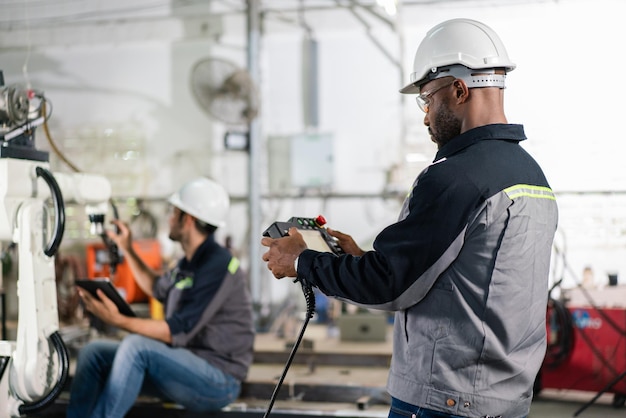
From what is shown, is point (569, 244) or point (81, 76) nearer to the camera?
point (569, 244)

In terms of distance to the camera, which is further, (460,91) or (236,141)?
(236,141)

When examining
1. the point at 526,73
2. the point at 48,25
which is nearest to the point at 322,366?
the point at 526,73

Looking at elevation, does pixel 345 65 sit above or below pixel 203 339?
above

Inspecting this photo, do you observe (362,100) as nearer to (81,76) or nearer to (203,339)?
(81,76)

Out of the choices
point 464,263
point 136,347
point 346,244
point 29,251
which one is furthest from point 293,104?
point 464,263

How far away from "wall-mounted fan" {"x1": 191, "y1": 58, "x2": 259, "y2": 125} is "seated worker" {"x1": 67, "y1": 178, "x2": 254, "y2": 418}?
3.50m

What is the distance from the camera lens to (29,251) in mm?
2770

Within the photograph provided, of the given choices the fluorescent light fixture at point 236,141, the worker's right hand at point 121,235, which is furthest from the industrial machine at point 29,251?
the fluorescent light fixture at point 236,141

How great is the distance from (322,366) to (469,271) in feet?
12.9

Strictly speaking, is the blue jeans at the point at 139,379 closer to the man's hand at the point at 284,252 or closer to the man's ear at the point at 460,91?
the man's hand at the point at 284,252

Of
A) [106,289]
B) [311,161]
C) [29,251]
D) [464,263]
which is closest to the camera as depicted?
[464,263]

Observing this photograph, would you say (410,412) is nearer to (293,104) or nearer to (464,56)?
(464,56)

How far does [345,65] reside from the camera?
26.0 ft

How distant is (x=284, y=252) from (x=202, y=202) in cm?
190
